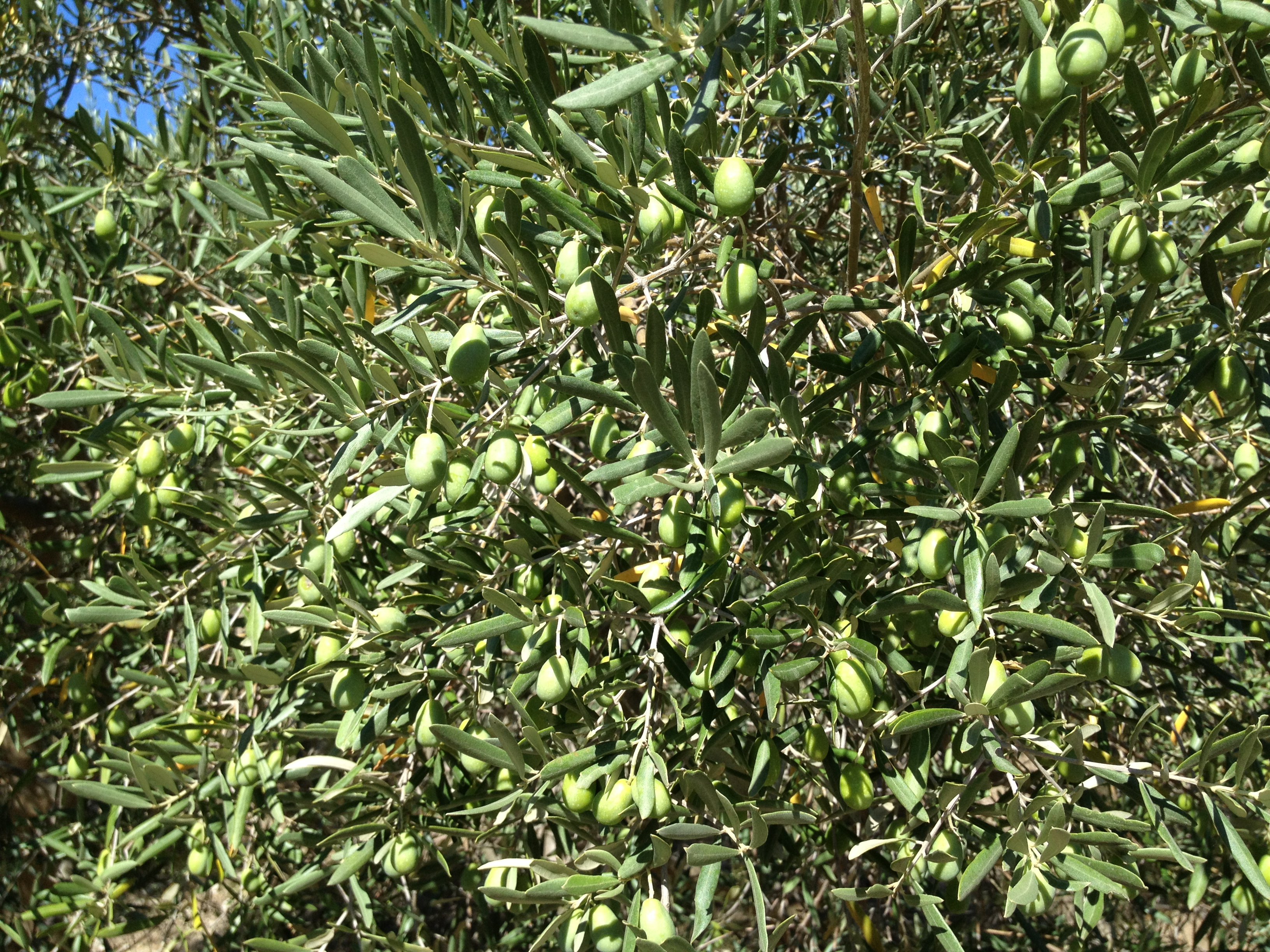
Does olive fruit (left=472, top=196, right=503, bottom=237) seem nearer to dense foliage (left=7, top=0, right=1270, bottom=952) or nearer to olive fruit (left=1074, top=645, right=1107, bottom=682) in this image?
dense foliage (left=7, top=0, right=1270, bottom=952)

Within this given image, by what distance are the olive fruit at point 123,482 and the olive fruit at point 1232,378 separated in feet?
6.22

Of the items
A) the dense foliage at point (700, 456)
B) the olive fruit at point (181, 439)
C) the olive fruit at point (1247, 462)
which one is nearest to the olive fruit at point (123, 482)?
the dense foliage at point (700, 456)

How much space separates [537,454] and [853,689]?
529 mm

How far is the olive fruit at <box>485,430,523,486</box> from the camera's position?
1132mm

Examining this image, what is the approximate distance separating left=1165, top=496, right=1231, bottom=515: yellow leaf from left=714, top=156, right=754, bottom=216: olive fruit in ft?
3.05

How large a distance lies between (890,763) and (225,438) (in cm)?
143

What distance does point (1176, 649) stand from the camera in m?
1.77

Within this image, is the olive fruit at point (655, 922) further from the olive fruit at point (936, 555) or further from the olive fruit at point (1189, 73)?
the olive fruit at point (1189, 73)

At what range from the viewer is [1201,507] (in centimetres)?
151

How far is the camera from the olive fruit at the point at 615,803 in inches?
48.3

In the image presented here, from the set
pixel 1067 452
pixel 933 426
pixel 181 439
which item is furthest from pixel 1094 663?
pixel 181 439

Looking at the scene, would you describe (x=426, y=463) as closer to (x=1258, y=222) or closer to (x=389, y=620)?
(x=389, y=620)

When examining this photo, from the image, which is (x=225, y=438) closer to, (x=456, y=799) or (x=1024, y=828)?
(x=456, y=799)

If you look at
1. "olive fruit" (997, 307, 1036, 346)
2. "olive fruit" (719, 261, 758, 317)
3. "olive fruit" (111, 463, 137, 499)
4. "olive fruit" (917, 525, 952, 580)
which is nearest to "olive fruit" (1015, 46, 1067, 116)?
"olive fruit" (997, 307, 1036, 346)
